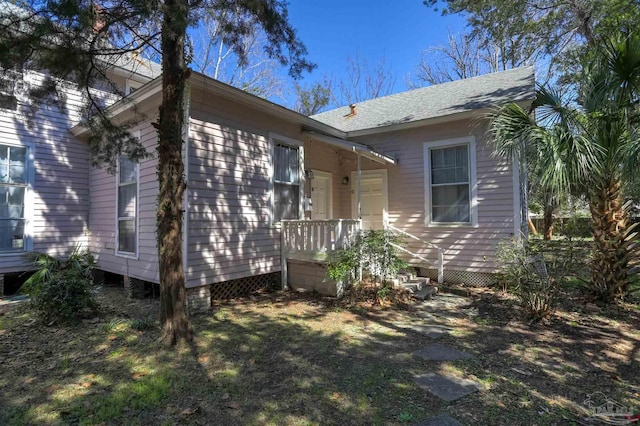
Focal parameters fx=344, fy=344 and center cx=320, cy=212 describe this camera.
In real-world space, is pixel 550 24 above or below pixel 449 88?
above

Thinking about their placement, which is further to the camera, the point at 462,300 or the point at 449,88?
the point at 449,88

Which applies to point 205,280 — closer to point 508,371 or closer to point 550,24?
point 508,371

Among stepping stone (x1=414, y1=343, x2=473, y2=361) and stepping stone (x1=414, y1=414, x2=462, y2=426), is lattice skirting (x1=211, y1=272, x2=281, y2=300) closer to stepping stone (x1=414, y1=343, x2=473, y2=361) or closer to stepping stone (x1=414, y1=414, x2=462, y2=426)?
stepping stone (x1=414, y1=343, x2=473, y2=361)

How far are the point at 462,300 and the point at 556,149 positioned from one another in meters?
2.99

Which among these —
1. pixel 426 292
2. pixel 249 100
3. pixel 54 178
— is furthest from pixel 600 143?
pixel 54 178

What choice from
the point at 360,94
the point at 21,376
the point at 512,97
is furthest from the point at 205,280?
the point at 360,94

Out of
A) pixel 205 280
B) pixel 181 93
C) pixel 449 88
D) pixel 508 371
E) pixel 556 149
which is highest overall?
pixel 449 88

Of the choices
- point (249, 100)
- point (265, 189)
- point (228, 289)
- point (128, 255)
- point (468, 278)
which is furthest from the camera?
point (468, 278)

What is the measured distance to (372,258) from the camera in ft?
20.1

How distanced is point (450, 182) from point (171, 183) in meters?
5.91

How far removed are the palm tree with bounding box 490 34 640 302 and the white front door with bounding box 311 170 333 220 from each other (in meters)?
4.29

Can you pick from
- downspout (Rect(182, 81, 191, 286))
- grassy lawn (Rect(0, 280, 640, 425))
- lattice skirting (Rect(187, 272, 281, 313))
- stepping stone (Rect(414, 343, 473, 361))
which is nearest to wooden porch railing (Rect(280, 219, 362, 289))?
lattice skirting (Rect(187, 272, 281, 313))

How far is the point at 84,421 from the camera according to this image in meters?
2.63

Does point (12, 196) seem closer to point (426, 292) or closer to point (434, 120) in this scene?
point (426, 292)
